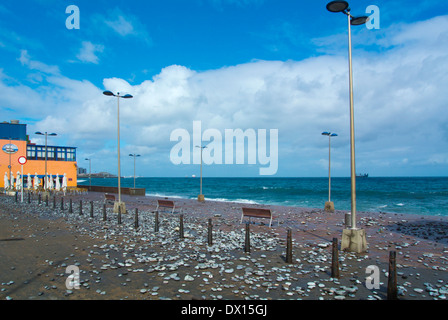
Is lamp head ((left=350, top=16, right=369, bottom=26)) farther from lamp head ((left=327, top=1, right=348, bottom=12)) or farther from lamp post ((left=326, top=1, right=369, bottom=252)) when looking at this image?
lamp head ((left=327, top=1, right=348, bottom=12))

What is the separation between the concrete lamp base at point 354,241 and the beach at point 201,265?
0.37 metres

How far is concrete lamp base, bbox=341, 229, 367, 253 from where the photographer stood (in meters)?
11.6

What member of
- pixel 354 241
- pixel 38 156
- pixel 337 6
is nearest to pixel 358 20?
pixel 337 6

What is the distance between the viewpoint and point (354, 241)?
11609 millimetres

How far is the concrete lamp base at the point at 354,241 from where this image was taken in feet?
37.9

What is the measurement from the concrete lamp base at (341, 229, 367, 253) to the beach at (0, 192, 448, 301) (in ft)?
1.20

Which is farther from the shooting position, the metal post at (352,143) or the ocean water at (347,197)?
the ocean water at (347,197)

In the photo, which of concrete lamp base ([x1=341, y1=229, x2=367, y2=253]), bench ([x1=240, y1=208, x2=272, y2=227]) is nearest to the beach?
concrete lamp base ([x1=341, y1=229, x2=367, y2=253])

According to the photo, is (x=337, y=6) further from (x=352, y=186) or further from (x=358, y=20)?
(x=352, y=186)

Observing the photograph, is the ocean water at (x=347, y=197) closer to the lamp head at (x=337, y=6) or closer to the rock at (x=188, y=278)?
the lamp head at (x=337, y=6)

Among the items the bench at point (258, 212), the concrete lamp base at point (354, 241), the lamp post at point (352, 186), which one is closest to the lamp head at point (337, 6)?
the lamp post at point (352, 186)

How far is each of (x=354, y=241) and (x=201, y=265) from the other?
20.7ft
